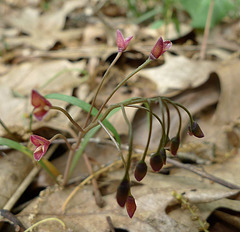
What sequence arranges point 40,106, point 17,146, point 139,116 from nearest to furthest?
point 40,106
point 17,146
point 139,116

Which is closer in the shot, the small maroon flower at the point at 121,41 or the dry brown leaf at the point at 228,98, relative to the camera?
the small maroon flower at the point at 121,41

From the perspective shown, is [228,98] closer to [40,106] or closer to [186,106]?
[186,106]

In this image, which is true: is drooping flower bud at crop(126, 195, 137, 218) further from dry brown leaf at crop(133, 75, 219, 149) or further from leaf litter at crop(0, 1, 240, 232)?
dry brown leaf at crop(133, 75, 219, 149)

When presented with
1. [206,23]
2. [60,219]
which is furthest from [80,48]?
[60,219]

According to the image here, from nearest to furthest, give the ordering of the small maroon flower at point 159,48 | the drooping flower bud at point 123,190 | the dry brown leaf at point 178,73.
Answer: the drooping flower bud at point 123,190
the small maroon flower at point 159,48
the dry brown leaf at point 178,73

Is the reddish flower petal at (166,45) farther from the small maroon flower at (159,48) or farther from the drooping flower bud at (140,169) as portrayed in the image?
the drooping flower bud at (140,169)

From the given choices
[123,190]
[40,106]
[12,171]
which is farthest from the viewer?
[12,171]

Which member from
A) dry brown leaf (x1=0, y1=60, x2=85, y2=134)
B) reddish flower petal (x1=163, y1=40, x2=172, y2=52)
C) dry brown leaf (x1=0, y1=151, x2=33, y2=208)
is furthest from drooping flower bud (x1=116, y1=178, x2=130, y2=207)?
dry brown leaf (x1=0, y1=60, x2=85, y2=134)

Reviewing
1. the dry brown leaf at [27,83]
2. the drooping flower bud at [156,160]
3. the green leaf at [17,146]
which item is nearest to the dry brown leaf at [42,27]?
the dry brown leaf at [27,83]

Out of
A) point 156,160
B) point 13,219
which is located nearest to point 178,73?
point 156,160

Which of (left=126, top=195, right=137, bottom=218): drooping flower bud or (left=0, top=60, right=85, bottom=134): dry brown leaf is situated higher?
(left=126, top=195, right=137, bottom=218): drooping flower bud

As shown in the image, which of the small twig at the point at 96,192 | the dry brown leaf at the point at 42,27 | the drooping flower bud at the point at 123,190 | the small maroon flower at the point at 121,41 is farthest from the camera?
the dry brown leaf at the point at 42,27

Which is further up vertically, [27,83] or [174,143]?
[174,143]
